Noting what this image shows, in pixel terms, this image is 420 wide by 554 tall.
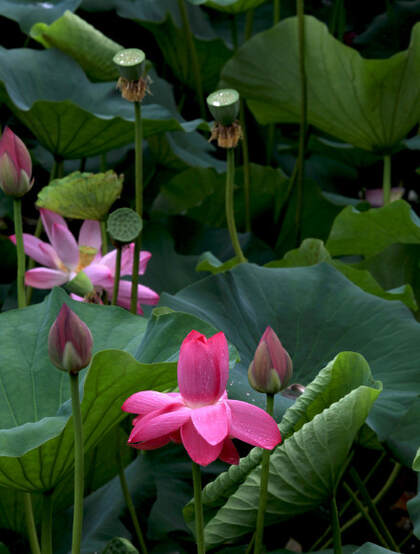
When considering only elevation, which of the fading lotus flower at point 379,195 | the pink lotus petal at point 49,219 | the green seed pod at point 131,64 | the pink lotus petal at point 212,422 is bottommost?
the fading lotus flower at point 379,195

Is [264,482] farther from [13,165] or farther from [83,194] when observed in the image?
[83,194]

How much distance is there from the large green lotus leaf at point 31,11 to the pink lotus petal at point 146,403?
1.17m

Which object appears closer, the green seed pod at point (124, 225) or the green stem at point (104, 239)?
the green seed pod at point (124, 225)

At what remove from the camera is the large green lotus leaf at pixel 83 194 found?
42.4 inches

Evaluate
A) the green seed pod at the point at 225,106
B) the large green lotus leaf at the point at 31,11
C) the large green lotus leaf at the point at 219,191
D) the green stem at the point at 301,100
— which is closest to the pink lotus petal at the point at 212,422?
the green seed pod at the point at 225,106

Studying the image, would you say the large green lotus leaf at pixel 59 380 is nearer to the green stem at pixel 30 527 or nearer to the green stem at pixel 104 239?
the green stem at pixel 30 527

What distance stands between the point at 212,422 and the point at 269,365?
7cm

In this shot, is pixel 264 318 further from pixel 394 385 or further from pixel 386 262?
pixel 386 262

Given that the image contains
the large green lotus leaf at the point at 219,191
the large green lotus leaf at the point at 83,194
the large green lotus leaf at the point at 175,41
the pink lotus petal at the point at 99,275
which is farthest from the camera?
the large green lotus leaf at the point at 175,41

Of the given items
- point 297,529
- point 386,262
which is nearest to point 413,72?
point 386,262

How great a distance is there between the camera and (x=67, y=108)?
1296 mm

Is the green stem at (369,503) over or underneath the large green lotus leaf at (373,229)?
underneath

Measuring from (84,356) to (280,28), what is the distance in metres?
1.16

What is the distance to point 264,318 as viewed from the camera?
109 centimetres
